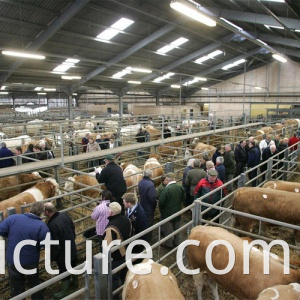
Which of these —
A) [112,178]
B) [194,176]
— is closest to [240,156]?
[194,176]

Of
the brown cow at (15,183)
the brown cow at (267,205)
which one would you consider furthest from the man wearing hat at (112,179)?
the brown cow at (15,183)

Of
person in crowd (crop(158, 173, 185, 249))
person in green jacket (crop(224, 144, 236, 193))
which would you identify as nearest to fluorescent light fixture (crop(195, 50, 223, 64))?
person in green jacket (crop(224, 144, 236, 193))

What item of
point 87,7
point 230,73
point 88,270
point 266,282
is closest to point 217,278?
point 266,282

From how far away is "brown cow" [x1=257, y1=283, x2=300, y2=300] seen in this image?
8.17 ft

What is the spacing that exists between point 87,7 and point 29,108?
32691 millimetres

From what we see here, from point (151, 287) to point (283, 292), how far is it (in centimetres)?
124

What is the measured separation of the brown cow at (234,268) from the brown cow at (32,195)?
3.34m

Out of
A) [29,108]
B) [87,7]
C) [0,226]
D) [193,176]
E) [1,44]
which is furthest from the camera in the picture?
[29,108]

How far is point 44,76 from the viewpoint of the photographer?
1906cm

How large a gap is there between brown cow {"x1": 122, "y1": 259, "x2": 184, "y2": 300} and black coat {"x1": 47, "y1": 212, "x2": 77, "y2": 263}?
1137 mm

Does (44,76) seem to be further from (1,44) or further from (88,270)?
(88,270)

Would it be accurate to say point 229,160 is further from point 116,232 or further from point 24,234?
point 24,234

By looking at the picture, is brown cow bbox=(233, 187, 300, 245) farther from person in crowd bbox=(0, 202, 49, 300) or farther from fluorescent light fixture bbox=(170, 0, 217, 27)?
fluorescent light fixture bbox=(170, 0, 217, 27)

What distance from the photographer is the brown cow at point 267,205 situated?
4.71 meters
